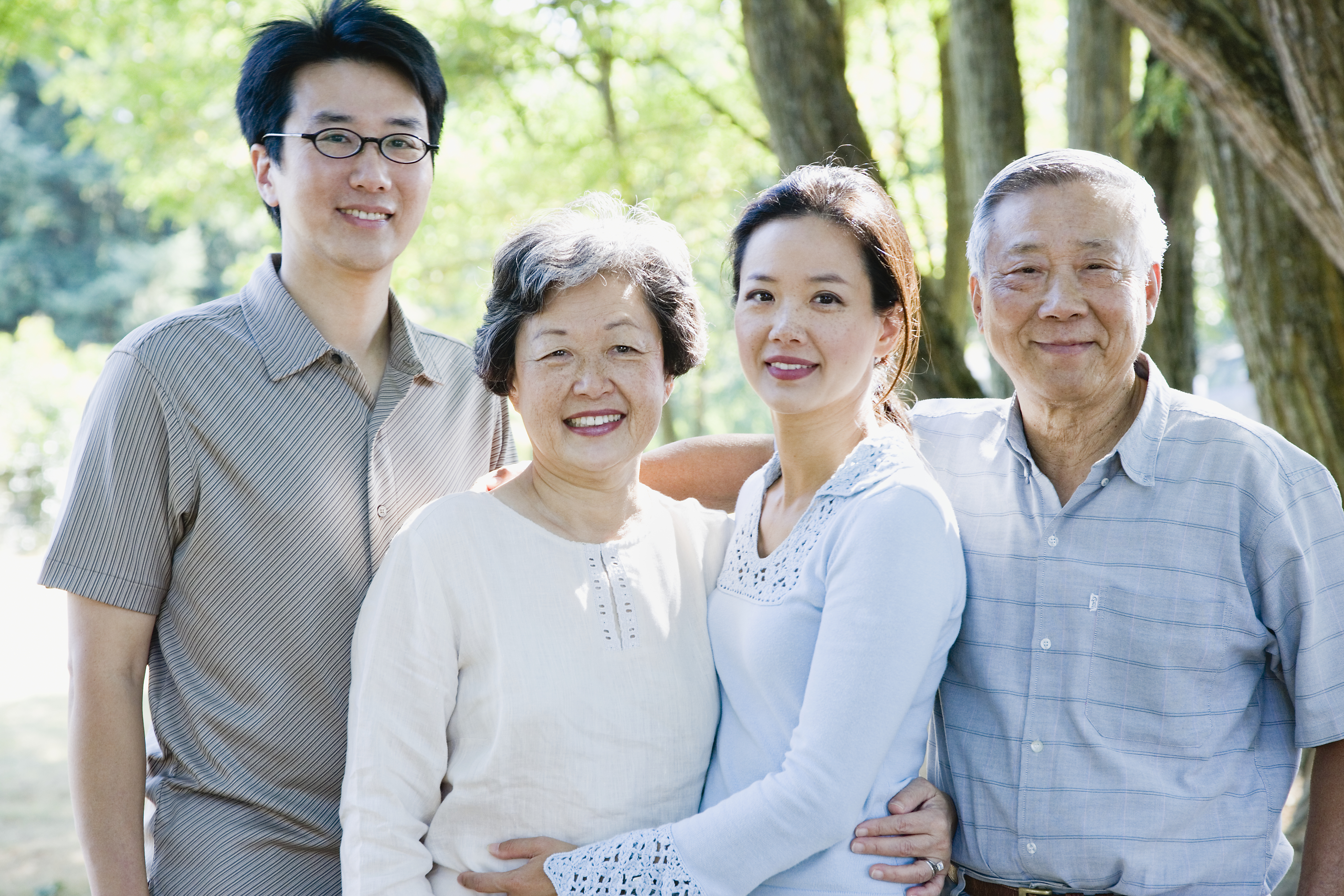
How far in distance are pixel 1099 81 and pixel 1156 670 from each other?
13.7ft

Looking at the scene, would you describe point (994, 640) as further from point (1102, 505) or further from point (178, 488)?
point (178, 488)

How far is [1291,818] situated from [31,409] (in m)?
14.0

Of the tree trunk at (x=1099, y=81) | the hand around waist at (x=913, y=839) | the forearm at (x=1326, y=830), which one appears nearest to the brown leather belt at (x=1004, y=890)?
the hand around waist at (x=913, y=839)

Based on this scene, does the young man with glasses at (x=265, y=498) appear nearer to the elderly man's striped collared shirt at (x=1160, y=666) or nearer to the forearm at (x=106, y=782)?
the forearm at (x=106, y=782)

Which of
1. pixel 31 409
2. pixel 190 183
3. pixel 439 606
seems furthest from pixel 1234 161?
pixel 31 409

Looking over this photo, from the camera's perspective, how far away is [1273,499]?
1940 millimetres

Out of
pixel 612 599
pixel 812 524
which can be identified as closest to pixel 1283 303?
pixel 812 524

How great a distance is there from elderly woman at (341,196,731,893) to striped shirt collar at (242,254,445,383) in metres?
0.23

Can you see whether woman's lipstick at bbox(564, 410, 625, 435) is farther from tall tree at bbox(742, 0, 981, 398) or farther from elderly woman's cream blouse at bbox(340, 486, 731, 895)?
tall tree at bbox(742, 0, 981, 398)

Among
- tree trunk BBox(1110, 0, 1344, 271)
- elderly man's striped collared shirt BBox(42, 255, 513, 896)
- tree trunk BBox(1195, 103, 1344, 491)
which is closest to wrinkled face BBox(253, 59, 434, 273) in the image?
elderly man's striped collared shirt BBox(42, 255, 513, 896)

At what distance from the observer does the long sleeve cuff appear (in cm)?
188

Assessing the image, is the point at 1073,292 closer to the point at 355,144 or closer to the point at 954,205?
the point at 355,144

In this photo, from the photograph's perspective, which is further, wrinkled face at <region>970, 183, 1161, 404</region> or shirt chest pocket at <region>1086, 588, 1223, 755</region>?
wrinkled face at <region>970, 183, 1161, 404</region>

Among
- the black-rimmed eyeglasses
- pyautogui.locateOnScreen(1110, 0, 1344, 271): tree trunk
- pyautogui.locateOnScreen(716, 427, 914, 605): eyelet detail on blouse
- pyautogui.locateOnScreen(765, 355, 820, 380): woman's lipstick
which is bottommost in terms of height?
pyautogui.locateOnScreen(716, 427, 914, 605): eyelet detail on blouse
